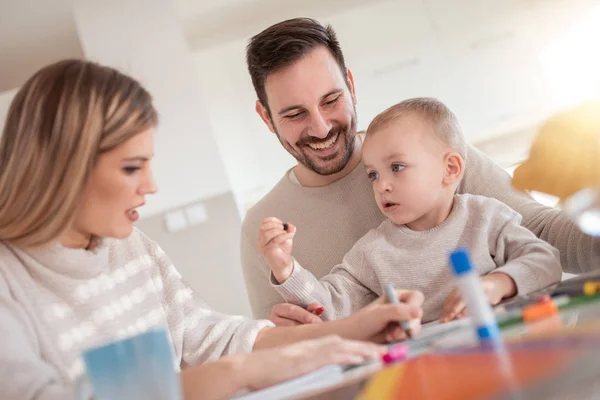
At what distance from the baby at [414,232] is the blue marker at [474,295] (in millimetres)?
562

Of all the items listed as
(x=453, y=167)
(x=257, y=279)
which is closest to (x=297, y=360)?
(x=453, y=167)

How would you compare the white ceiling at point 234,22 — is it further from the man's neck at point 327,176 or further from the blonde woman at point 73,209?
the blonde woman at point 73,209

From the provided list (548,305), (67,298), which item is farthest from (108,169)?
(548,305)

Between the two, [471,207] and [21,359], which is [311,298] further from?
[21,359]

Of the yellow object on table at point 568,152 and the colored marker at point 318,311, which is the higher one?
the yellow object on table at point 568,152

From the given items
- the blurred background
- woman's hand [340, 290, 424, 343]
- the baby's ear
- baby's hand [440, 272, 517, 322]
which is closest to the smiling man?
the baby's ear

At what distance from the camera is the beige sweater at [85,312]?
0.96 meters

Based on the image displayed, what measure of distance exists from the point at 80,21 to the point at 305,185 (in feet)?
8.77

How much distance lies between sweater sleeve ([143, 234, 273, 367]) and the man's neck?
23.4 inches

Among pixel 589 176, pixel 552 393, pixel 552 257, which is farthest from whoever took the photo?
pixel 552 257

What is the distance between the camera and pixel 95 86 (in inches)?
46.4

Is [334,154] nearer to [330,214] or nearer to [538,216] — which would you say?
[330,214]

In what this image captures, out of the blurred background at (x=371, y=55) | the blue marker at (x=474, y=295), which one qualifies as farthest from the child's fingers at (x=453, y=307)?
the blurred background at (x=371, y=55)

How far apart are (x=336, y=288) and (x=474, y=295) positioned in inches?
28.7
